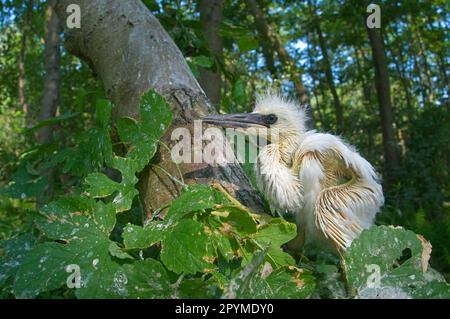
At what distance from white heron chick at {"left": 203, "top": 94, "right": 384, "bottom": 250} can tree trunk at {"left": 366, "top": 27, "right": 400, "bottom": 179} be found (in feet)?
24.1

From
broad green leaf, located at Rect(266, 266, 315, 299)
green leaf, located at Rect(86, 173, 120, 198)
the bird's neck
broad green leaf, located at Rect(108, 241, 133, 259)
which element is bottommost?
broad green leaf, located at Rect(266, 266, 315, 299)

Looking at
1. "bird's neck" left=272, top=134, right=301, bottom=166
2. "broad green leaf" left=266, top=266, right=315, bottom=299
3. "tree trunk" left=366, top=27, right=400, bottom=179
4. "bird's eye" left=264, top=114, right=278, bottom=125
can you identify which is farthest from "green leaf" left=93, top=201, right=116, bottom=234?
"tree trunk" left=366, top=27, right=400, bottom=179

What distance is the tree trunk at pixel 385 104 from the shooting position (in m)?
8.94

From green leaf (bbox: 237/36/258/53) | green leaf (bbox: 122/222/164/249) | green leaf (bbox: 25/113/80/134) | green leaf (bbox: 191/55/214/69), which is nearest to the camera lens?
green leaf (bbox: 122/222/164/249)

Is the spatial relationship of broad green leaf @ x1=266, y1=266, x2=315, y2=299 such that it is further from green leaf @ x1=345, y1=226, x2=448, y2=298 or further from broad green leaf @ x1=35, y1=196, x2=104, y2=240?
broad green leaf @ x1=35, y1=196, x2=104, y2=240

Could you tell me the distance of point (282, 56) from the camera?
8281mm

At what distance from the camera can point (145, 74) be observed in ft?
6.44

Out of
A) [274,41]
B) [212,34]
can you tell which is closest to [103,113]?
[212,34]

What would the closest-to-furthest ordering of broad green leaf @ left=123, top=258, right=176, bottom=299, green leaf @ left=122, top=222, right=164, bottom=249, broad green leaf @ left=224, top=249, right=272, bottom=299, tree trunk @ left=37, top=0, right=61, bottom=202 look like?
broad green leaf @ left=224, top=249, right=272, bottom=299
broad green leaf @ left=123, top=258, right=176, bottom=299
green leaf @ left=122, top=222, right=164, bottom=249
tree trunk @ left=37, top=0, right=61, bottom=202

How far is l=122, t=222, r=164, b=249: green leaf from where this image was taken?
1285 mm

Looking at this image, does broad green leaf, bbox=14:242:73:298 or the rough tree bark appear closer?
broad green leaf, bbox=14:242:73:298

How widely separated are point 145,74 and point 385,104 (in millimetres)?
8151
